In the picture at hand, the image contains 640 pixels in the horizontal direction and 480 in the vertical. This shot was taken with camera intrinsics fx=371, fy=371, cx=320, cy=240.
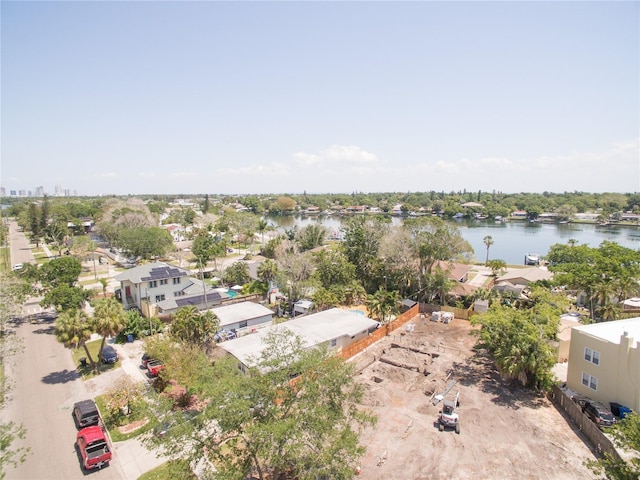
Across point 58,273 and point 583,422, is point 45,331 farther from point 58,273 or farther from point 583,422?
point 583,422

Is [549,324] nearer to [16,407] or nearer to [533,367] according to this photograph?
[533,367]

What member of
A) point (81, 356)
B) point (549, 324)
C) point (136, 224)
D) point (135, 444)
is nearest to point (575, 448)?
point (549, 324)

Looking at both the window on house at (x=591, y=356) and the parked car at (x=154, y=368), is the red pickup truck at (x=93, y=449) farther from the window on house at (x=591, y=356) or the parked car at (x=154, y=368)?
the window on house at (x=591, y=356)

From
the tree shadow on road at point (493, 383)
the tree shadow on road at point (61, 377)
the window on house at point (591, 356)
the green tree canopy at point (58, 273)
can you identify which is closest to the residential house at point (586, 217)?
the tree shadow on road at point (493, 383)

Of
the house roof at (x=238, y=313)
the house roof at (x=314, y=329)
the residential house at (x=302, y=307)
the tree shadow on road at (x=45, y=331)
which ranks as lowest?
the tree shadow on road at (x=45, y=331)

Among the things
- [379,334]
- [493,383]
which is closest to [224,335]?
[379,334]

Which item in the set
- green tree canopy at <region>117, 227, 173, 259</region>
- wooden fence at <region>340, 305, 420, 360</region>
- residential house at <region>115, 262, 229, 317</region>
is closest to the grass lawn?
wooden fence at <region>340, 305, 420, 360</region>
